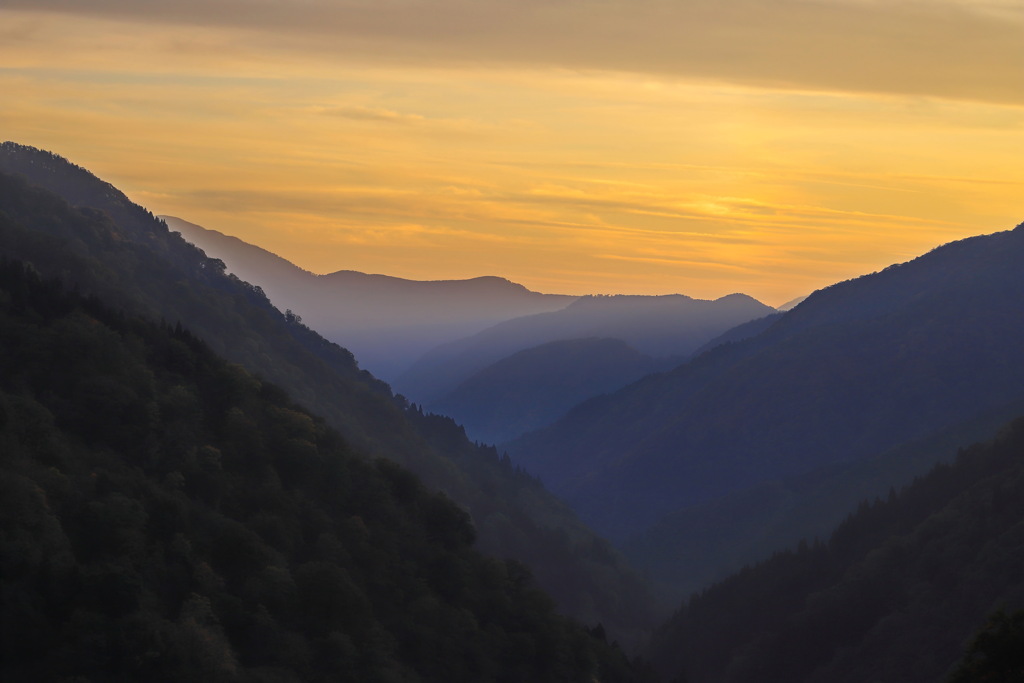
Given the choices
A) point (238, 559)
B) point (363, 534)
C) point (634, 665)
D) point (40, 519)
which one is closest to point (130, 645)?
point (40, 519)

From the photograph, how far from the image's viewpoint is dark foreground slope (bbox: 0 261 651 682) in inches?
3541

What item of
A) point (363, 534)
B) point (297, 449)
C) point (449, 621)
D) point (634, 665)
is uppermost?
point (297, 449)

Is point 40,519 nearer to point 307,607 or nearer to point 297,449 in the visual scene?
point 307,607

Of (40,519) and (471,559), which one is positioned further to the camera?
(471,559)

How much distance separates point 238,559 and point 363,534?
28.7 m

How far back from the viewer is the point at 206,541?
113125 millimetres

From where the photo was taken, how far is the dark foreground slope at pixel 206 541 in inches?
3541

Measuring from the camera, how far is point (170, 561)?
104 metres

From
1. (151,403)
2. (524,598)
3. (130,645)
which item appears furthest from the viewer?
(524,598)

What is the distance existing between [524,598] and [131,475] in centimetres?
5976

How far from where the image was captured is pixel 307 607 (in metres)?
116

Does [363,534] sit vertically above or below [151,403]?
below

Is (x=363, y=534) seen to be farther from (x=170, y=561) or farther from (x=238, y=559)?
(x=170, y=561)

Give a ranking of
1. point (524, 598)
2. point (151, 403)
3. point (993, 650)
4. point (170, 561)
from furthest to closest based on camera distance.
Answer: point (524, 598), point (151, 403), point (170, 561), point (993, 650)
